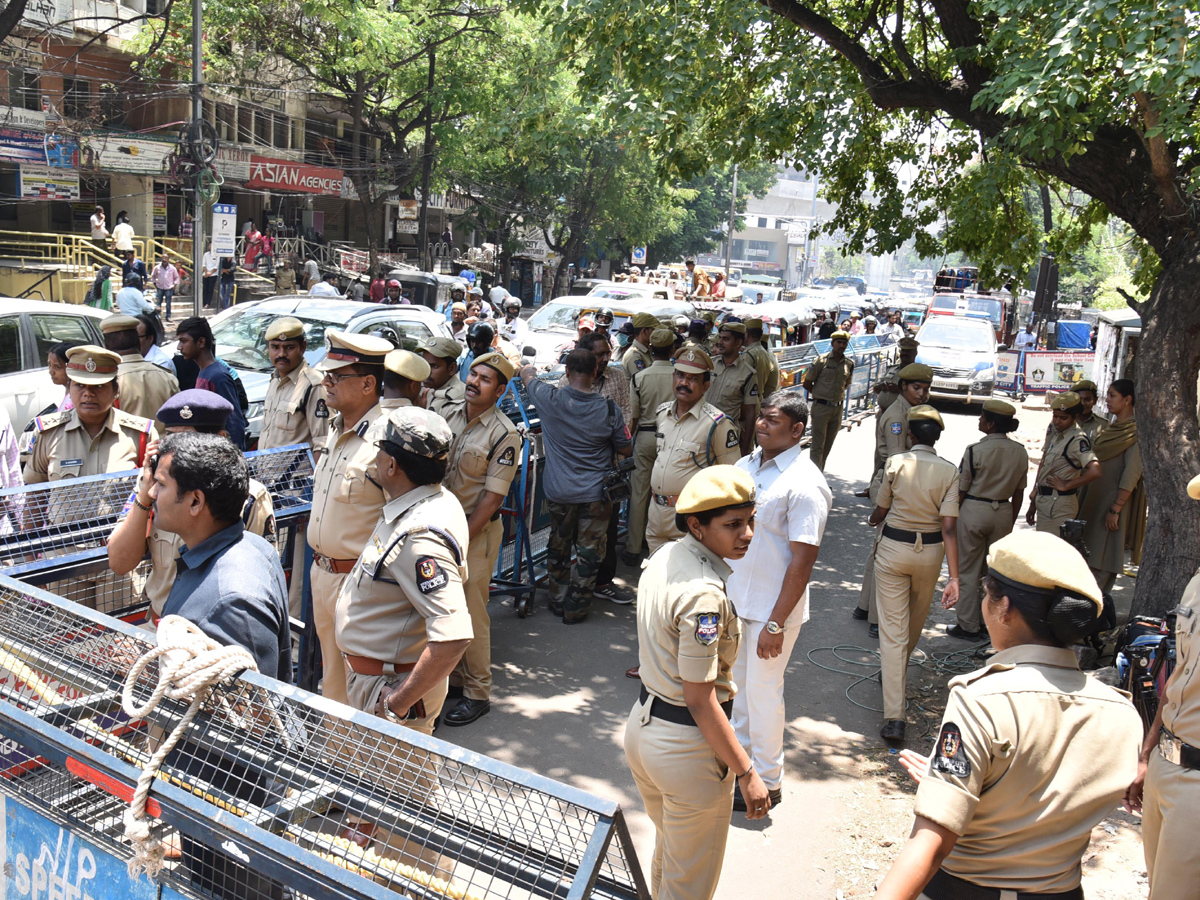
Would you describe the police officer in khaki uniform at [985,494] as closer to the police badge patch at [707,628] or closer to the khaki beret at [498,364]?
the khaki beret at [498,364]

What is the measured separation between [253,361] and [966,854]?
8.85 m

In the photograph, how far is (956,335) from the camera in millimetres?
22438

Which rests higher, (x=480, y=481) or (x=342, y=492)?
(x=342, y=492)

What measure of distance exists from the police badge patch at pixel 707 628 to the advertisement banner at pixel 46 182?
2668cm

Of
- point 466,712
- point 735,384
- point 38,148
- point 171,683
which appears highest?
point 38,148

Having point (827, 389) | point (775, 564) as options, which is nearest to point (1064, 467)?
point (775, 564)

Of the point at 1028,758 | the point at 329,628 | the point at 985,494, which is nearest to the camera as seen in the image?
the point at 1028,758

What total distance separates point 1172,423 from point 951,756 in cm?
505

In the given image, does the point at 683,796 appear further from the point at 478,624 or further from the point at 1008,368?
the point at 1008,368

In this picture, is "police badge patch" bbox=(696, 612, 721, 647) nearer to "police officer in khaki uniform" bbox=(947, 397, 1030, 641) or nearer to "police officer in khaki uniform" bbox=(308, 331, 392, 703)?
"police officer in khaki uniform" bbox=(308, 331, 392, 703)

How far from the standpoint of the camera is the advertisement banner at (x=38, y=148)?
913 inches

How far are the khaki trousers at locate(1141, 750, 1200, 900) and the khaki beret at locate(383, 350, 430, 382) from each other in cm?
357

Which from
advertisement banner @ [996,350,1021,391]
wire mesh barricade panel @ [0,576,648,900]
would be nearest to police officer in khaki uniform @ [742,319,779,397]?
wire mesh barricade panel @ [0,576,648,900]

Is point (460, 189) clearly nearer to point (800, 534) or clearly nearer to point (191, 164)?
point (191, 164)
